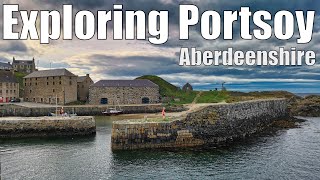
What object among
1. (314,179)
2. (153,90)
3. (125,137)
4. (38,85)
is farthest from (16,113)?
(314,179)

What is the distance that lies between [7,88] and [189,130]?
5387 cm

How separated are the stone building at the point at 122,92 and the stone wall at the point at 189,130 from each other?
36.7m

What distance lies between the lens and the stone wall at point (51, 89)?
220ft

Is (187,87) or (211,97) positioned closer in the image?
(211,97)

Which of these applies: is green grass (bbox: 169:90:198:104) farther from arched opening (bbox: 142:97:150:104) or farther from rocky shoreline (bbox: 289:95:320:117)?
rocky shoreline (bbox: 289:95:320:117)

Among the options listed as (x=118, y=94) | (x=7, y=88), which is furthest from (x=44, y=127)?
(x=7, y=88)

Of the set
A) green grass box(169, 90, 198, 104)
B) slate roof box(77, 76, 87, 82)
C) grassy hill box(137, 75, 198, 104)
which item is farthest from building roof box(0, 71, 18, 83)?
green grass box(169, 90, 198, 104)

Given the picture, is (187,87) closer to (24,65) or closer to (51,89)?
(51,89)

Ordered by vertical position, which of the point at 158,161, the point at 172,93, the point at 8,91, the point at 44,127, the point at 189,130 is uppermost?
the point at 8,91

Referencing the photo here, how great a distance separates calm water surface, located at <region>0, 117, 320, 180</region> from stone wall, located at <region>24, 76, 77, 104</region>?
36957mm

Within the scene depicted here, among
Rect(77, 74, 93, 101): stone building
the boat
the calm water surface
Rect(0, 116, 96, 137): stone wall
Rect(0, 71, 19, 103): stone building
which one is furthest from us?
Rect(77, 74, 93, 101): stone building

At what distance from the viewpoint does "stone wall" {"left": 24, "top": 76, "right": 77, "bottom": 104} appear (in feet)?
220

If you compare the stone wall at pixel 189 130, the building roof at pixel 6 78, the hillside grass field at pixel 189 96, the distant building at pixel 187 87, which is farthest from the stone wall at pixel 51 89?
the stone wall at pixel 189 130

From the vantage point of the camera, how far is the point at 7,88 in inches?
2761
